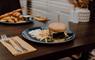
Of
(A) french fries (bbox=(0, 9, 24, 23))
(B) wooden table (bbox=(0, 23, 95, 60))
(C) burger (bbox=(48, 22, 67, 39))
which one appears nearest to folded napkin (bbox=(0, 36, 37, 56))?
(B) wooden table (bbox=(0, 23, 95, 60))

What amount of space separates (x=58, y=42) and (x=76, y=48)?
116 millimetres

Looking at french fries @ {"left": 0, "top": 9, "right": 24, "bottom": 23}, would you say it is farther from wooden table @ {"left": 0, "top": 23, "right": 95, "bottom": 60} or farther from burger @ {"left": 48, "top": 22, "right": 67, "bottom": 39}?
burger @ {"left": 48, "top": 22, "right": 67, "bottom": 39}

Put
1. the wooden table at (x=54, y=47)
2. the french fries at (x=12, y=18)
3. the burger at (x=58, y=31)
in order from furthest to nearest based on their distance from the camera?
1. the french fries at (x=12, y=18)
2. the burger at (x=58, y=31)
3. the wooden table at (x=54, y=47)

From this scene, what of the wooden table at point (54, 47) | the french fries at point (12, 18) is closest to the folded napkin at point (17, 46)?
the wooden table at point (54, 47)

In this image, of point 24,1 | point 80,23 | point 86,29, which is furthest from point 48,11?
point 86,29

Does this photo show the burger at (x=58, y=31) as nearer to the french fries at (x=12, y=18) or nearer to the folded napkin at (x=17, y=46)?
the folded napkin at (x=17, y=46)

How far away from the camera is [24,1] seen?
2.51 meters

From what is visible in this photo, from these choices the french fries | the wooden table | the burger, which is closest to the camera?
the wooden table

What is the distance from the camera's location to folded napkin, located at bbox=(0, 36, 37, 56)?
0.93 meters

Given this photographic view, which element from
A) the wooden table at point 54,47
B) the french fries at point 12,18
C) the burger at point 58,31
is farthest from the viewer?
the french fries at point 12,18

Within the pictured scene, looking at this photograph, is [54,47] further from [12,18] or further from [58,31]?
[12,18]

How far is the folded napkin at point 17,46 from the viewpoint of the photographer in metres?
0.93

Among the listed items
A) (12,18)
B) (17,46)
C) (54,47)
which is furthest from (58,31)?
(12,18)

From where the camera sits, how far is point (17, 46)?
0.99m
